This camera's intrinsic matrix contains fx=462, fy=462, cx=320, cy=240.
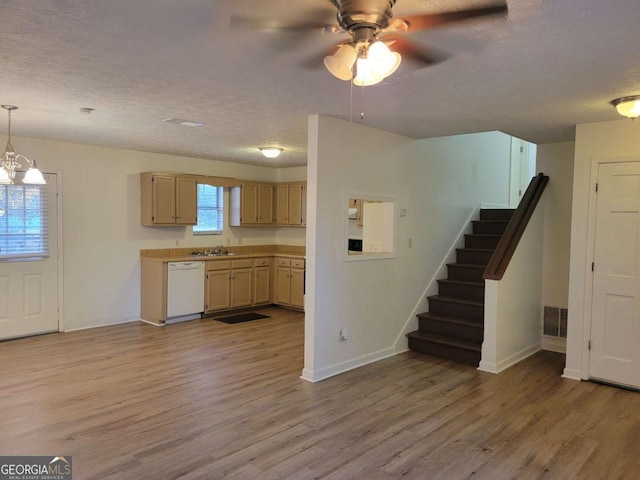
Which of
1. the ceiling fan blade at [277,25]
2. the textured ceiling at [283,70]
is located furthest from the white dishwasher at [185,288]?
the ceiling fan blade at [277,25]

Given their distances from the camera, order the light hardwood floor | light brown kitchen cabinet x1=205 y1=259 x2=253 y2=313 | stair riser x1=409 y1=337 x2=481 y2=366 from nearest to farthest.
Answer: the light hardwood floor < stair riser x1=409 y1=337 x2=481 y2=366 < light brown kitchen cabinet x1=205 y1=259 x2=253 y2=313

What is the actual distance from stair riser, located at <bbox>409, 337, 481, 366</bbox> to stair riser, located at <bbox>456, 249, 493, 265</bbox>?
134 centimetres

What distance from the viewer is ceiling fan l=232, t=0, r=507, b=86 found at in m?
1.77

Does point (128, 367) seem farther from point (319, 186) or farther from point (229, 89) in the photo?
point (229, 89)

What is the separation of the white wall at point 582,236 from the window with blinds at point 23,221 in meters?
5.97

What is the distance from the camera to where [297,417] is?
346cm

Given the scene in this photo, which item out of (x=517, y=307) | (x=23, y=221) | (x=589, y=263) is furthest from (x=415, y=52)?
(x=23, y=221)

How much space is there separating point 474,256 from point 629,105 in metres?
2.78

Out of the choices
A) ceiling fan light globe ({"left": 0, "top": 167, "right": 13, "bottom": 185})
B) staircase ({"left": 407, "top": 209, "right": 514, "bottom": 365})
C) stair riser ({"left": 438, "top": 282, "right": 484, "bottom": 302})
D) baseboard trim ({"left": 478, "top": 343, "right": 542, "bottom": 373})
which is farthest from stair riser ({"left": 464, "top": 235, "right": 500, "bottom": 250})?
ceiling fan light globe ({"left": 0, "top": 167, "right": 13, "bottom": 185})

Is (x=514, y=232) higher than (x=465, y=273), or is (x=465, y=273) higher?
(x=514, y=232)

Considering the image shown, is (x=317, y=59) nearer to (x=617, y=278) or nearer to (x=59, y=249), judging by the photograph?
(x=617, y=278)

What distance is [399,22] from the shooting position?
2117 millimetres

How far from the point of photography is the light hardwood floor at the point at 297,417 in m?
2.80

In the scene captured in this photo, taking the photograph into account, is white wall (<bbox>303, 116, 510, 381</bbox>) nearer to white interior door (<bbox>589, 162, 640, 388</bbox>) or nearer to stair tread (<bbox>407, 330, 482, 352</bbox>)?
stair tread (<bbox>407, 330, 482, 352</bbox>)
